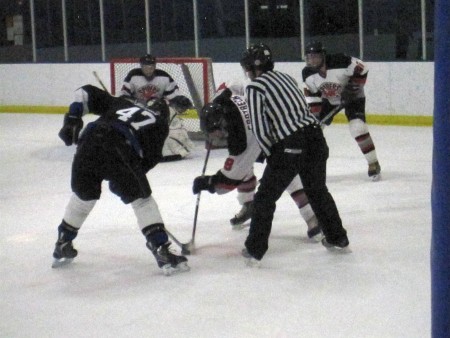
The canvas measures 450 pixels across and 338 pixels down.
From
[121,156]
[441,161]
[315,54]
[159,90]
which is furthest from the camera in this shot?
[159,90]

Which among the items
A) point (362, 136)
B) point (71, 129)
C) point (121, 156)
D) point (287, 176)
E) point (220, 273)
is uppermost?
point (71, 129)

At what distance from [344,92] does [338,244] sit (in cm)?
243

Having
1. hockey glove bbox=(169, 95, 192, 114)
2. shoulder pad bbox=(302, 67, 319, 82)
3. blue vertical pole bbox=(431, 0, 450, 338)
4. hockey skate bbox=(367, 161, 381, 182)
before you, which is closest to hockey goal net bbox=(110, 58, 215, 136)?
shoulder pad bbox=(302, 67, 319, 82)

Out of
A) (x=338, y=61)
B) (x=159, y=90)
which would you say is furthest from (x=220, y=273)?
(x=159, y=90)

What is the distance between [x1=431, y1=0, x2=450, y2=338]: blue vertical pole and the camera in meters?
1.44

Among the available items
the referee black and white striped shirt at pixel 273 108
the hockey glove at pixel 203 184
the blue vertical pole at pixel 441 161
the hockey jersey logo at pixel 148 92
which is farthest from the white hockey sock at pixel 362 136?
the blue vertical pole at pixel 441 161

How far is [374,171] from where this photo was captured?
649cm

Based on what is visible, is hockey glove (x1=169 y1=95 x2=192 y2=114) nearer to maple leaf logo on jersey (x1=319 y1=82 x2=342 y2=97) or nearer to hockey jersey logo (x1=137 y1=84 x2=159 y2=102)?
maple leaf logo on jersey (x1=319 y1=82 x2=342 y2=97)

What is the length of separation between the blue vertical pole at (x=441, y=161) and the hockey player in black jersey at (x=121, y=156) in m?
2.63

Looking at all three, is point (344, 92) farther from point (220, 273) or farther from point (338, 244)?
point (220, 273)

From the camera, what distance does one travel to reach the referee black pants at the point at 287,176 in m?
4.12

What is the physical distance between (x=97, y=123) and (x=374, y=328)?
Answer: 5.02 feet

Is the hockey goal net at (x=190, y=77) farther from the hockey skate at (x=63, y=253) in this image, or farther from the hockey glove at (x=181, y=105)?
the hockey skate at (x=63, y=253)

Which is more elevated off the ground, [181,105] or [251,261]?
[181,105]
